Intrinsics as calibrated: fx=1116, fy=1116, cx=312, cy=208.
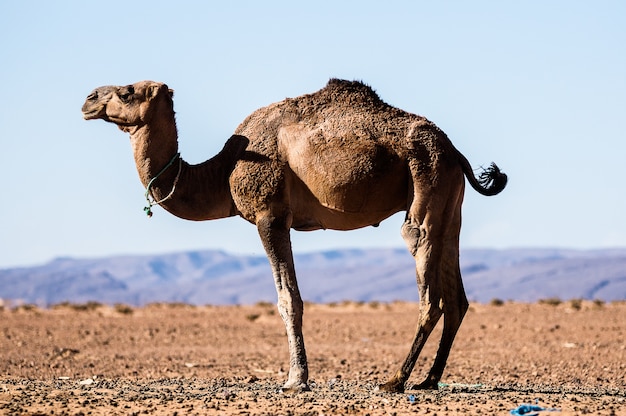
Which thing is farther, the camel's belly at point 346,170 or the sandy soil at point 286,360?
the camel's belly at point 346,170

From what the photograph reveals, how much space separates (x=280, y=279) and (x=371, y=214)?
129 centimetres

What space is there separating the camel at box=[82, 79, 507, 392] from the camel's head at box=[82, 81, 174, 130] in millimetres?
12

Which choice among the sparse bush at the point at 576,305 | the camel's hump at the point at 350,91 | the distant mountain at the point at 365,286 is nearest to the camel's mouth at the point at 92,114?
the camel's hump at the point at 350,91

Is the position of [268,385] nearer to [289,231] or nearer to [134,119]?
[289,231]

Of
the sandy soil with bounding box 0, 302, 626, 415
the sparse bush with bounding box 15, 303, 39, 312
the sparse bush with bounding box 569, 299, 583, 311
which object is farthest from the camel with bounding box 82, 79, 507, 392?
the sparse bush with bounding box 15, 303, 39, 312

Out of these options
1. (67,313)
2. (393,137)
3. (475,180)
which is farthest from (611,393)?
(67,313)

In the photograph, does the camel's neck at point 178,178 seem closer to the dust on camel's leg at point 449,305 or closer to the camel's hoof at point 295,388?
the camel's hoof at point 295,388

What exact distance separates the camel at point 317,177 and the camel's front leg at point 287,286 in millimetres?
11

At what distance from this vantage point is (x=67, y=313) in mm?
41031

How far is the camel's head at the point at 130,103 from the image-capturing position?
513 inches

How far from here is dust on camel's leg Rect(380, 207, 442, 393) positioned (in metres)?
12.6

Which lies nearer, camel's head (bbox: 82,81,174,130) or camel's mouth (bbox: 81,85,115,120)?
camel's head (bbox: 82,81,174,130)

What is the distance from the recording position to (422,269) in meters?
12.6

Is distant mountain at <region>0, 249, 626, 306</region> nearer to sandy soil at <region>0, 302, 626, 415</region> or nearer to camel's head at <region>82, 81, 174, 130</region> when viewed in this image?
sandy soil at <region>0, 302, 626, 415</region>
